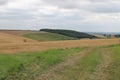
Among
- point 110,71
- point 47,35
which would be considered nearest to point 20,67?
point 110,71

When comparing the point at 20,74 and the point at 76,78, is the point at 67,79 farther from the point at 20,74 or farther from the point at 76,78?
the point at 20,74

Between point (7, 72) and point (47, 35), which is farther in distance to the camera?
point (47, 35)

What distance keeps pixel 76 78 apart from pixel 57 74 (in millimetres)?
1597

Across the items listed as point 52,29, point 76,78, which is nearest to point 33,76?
point 76,78

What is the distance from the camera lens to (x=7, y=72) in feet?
54.0

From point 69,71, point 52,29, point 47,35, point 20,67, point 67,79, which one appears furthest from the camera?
point 52,29

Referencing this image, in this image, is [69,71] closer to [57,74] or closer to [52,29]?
[57,74]

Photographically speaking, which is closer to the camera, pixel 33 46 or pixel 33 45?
pixel 33 46

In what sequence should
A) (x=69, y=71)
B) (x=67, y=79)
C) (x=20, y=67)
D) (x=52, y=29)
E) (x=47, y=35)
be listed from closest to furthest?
(x=67, y=79), (x=69, y=71), (x=20, y=67), (x=47, y=35), (x=52, y=29)

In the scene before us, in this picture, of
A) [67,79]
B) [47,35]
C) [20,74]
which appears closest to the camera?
[67,79]

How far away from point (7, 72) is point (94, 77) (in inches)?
160

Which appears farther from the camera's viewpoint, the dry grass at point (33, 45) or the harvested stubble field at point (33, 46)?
the dry grass at point (33, 45)

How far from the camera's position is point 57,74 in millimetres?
16094

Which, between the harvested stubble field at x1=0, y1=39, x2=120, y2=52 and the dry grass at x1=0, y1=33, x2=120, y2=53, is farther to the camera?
the dry grass at x1=0, y1=33, x2=120, y2=53
